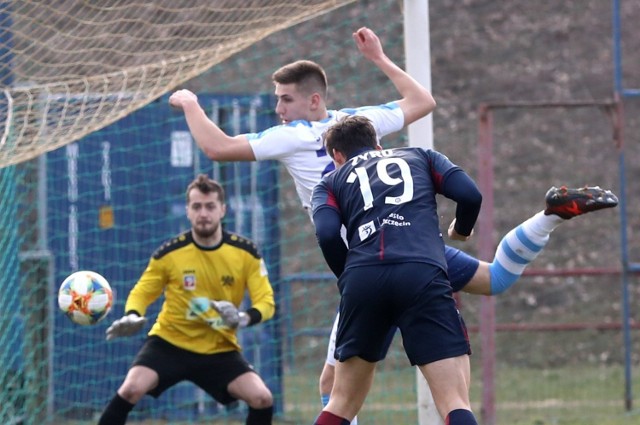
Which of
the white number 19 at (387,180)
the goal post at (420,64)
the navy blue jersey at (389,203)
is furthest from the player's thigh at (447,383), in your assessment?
the goal post at (420,64)

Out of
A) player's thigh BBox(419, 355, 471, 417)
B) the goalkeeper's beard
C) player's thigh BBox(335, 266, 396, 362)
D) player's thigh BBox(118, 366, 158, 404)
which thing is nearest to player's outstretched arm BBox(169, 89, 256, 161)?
player's thigh BBox(335, 266, 396, 362)

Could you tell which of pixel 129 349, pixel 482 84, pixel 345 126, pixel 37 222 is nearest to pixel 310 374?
pixel 129 349

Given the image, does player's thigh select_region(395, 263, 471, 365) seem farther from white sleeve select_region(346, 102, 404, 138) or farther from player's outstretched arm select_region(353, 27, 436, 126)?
player's outstretched arm select_region(353, 27, 436, 126)

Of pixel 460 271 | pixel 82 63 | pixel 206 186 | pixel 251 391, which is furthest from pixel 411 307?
pixel 82 63

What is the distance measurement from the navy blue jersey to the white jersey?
28.3 inches

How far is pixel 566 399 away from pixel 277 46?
5.11 meters

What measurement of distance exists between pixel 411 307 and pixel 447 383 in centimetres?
30

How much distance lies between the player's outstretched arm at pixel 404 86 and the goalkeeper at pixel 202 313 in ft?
5.57

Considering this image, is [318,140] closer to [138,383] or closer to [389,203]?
[389,203]

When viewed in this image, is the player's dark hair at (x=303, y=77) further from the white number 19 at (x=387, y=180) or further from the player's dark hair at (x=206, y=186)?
the player's dark hair at (x=206, y=186)

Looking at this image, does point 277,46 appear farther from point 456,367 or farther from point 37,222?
point 456,367

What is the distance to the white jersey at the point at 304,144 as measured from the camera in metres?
5.44

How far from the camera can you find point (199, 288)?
723 centimetres

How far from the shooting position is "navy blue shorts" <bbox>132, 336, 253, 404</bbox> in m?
7.01
